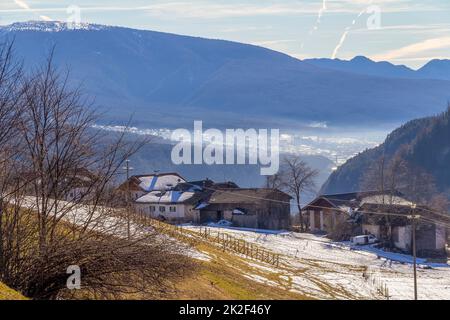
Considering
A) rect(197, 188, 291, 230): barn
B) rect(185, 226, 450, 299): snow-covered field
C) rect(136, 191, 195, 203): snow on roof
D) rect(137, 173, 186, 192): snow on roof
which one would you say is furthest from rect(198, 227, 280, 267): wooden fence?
rect(137, 173, 186, 192): snow on roof

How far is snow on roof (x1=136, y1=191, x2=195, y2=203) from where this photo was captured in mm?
80875

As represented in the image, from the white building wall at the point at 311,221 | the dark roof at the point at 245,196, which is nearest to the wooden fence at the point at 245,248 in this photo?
the dark roof at the point at 245,196

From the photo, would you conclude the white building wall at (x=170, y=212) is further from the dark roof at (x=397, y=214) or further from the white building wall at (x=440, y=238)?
the white building wall at (x=440, y=238)

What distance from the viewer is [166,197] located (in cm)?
8181

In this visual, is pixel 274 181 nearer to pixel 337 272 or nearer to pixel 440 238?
pixel 440 238

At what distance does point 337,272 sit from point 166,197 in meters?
36.1

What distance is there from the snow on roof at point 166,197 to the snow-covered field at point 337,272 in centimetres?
1199

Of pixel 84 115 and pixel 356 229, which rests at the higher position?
pixel 84 115

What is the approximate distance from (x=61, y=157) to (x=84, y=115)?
50.3 inches

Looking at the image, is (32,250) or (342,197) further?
(342,197)

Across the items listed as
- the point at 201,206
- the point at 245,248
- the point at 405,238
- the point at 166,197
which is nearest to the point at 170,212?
the point at 166,197
